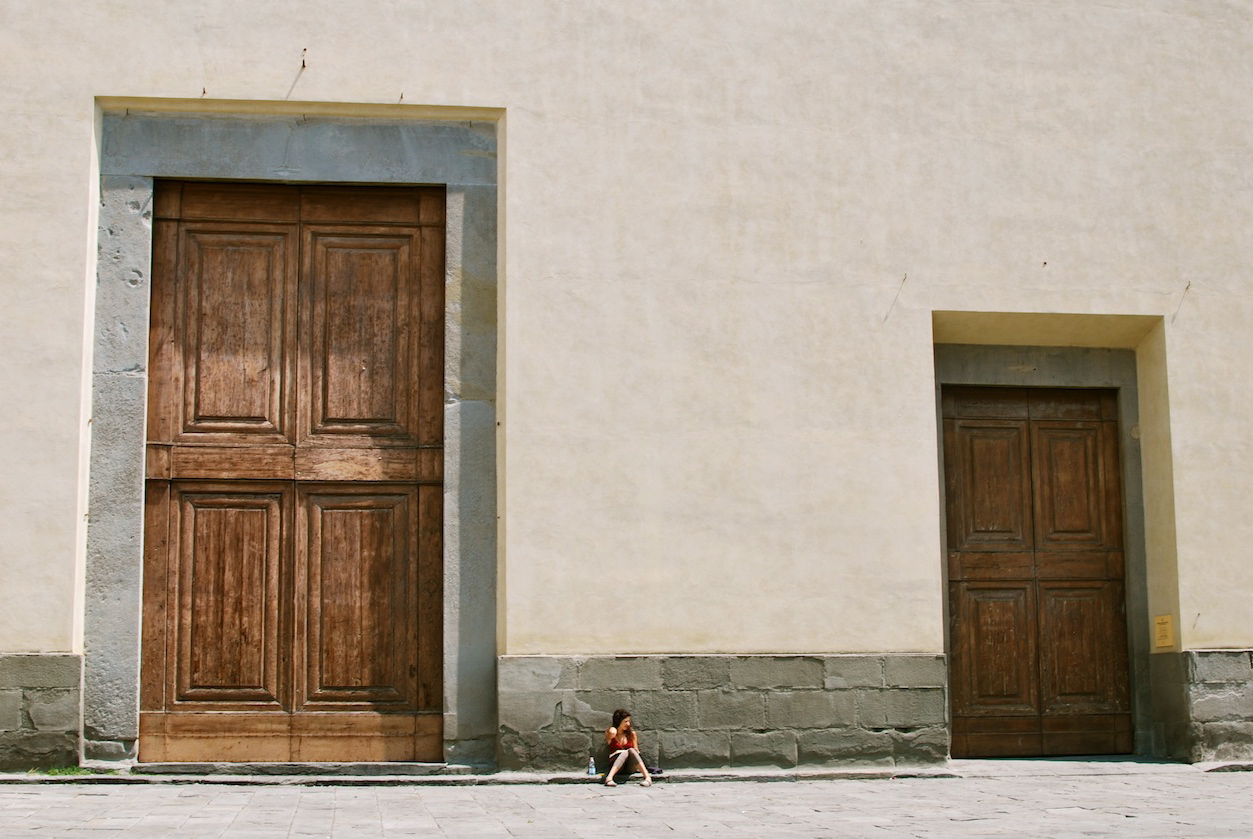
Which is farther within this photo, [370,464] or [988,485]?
[988,485]

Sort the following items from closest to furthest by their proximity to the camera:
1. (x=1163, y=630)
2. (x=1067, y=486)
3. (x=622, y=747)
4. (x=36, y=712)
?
(x=36, y=712) → (x=622, y=747) → (x=1163, y=630) → (x=1067, y=486)

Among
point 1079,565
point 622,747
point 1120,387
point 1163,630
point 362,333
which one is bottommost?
point 622,747

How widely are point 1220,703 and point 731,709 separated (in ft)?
11.8

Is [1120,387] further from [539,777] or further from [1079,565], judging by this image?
[539,777]

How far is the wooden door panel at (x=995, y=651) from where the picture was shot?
465 inches

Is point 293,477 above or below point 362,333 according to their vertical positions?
below

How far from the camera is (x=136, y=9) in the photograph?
1091 centimetres

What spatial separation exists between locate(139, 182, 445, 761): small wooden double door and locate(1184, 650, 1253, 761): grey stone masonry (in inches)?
213

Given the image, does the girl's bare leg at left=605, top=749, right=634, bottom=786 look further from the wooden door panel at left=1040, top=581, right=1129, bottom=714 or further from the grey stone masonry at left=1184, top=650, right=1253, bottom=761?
the grey stone masonry at left=1184, top=650, right=1253, bottom=761

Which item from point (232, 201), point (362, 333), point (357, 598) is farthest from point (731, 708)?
point (232, 201)

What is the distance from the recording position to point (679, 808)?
930 cm

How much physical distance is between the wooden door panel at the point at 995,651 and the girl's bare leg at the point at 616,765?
110 inches

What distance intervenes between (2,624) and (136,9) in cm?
424

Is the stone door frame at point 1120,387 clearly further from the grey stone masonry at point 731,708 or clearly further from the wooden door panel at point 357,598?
the wooden door panel at point 357,598
